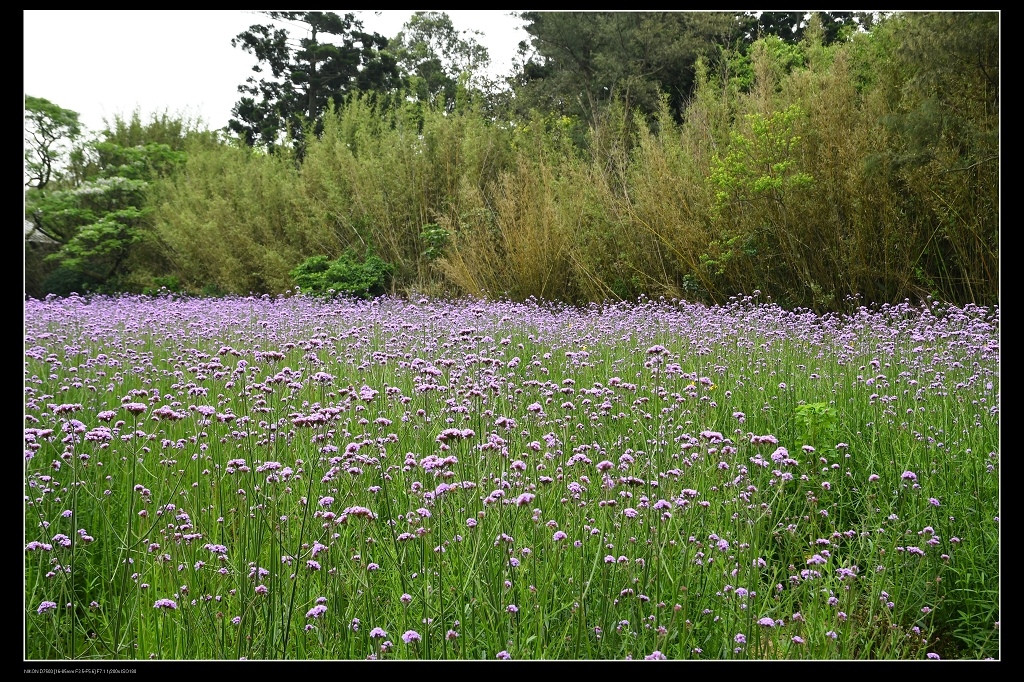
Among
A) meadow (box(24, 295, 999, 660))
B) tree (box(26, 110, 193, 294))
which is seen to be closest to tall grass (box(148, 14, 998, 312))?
tree (box(26, 110, 193, 294))

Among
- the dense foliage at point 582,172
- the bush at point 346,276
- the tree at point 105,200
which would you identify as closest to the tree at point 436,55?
the dense foliage at point 582,172

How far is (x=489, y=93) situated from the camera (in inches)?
504

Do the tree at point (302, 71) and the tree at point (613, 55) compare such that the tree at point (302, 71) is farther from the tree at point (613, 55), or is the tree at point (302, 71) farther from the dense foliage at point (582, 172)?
the tree at point (613, 55)

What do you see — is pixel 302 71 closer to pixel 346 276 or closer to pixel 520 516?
pixel 346 276

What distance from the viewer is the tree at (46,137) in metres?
3.09

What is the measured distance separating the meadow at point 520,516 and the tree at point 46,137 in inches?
48.1

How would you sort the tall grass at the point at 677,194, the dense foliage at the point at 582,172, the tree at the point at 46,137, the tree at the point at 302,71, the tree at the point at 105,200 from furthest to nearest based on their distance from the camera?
1. the tree at the point at 105,200
2. the tall grass at the point at 677,194
3. the dense foliage at the point at 582,172
4. the tree at the point at 302,71
5. the tree at the point at 46,137

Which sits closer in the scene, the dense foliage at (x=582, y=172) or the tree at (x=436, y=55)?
the dense foliage at (x=582, y=172)

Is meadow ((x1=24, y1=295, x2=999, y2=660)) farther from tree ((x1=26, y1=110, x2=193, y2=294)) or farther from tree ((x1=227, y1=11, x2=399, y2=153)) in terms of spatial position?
tree ((x1=26, y1=110, x2=193, y2=294))

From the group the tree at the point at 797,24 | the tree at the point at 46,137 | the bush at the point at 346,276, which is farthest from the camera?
the bush at the point at 346,276

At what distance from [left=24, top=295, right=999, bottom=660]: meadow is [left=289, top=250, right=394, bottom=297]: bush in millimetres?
6611

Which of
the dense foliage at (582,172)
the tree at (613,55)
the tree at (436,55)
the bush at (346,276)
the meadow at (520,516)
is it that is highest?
the tree at (613,55)

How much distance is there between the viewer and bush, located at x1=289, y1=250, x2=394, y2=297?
1118 cm

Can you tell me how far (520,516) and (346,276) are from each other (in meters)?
9.45
